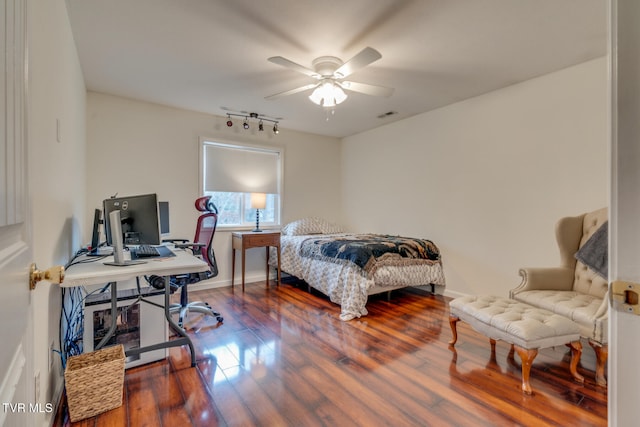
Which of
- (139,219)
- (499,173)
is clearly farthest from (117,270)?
(499,173)

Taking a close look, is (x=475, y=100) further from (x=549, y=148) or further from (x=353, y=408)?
(x=353, y=408)

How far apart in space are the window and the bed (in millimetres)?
904

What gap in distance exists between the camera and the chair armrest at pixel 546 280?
2451 mm

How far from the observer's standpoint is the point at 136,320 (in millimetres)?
2109

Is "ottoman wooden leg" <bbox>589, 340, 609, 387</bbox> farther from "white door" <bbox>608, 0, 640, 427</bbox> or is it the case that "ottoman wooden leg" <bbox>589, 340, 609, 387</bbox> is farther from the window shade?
the window shade

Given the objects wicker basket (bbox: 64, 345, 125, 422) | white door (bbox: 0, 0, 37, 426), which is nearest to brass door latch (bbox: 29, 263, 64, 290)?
white door (bbox: 0, 0, 37, 426)

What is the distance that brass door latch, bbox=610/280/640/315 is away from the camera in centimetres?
59

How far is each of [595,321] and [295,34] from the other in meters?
2.79

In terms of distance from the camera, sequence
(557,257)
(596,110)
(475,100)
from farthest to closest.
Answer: (475,100) < (557,257) < (596,110)

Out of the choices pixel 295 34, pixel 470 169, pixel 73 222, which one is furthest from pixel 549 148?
pixel 73 222

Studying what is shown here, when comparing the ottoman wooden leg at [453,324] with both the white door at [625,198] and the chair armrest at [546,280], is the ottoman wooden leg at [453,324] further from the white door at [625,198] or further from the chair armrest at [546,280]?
the white door at [625,198]

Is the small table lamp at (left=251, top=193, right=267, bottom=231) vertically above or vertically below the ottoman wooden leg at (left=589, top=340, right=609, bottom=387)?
above

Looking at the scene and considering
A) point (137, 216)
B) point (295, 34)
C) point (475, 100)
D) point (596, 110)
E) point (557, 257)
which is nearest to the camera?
point (137, 216)

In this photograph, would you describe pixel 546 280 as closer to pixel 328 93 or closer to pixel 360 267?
pixel 360 267
